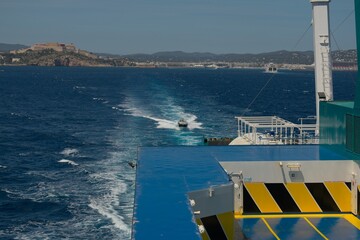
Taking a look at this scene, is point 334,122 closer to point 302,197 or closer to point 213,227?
point 302,197

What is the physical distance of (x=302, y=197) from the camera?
59.1ft

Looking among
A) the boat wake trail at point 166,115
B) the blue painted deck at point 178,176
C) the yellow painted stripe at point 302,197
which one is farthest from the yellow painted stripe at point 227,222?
the boat wake trail at point 166,115

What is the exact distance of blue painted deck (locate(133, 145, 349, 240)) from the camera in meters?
11.0

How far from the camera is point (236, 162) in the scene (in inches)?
695

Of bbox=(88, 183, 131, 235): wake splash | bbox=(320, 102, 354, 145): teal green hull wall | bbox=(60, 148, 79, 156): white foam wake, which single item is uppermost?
bbox=(320, 102, 354, 145): teal green hull wall

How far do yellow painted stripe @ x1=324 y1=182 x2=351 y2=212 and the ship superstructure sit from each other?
0.03 meters

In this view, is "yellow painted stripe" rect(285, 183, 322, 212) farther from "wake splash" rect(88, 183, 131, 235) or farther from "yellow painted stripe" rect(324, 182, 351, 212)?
"wake splash" rect(88, 183, 131, 235)

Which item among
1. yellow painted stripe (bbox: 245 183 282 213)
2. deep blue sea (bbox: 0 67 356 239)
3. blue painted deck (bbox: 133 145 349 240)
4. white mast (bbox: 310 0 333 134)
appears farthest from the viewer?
deep blue sea (bbox: 0 67 356 239)

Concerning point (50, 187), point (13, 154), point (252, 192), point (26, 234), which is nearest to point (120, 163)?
point (50, 187)

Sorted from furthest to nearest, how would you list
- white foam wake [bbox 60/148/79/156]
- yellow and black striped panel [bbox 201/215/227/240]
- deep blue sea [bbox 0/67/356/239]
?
1. white foam wake [bbox 60/148/79/156]
2. deep blue sea [bbox 0/67/356/239]
3. yellow and black striped panel [bbox 201/215/227/240]

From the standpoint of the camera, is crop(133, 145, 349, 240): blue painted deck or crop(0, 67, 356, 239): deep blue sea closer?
crop(133, 145, 349, 240): blue painted deck

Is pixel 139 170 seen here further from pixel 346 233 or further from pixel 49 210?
pixel 49 210

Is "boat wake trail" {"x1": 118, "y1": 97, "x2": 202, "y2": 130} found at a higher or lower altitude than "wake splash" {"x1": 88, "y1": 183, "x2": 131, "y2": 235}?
higher

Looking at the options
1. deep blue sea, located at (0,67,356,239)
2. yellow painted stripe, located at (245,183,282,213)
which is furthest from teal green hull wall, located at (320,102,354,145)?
deep blue sea, located at (0,67,356,239)
